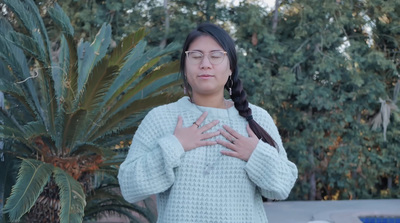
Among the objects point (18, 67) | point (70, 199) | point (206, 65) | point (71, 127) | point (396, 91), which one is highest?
point (206, 65)

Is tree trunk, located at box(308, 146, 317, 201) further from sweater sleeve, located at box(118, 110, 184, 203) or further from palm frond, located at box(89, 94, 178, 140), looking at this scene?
sweater sleeve, located at box(118, 110, 184, 203)

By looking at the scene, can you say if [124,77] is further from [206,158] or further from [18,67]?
[206,158]

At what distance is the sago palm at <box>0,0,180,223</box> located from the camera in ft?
13.6

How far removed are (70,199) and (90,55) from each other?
64.2 inches

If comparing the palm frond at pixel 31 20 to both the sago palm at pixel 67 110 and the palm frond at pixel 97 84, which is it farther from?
the palm frond at pixel 97 84

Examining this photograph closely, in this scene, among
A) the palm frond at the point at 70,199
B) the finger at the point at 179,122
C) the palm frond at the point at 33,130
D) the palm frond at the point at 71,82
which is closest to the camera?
the finger at the point at 179,122

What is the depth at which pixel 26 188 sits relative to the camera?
3.82 meters

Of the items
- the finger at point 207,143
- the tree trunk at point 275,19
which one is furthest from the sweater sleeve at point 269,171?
the tree trunk at point 275,19

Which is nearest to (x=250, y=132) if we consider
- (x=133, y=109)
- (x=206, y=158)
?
(x=206, y=158)

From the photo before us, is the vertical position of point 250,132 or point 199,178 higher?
point 250,132

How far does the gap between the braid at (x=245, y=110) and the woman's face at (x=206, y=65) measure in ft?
0.39

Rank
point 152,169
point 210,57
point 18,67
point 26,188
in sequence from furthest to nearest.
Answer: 1. point 18,67
2. point 26,188
3. point 210,57
4. point 152,169

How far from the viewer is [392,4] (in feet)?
24.1

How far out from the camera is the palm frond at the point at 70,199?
3863mm
